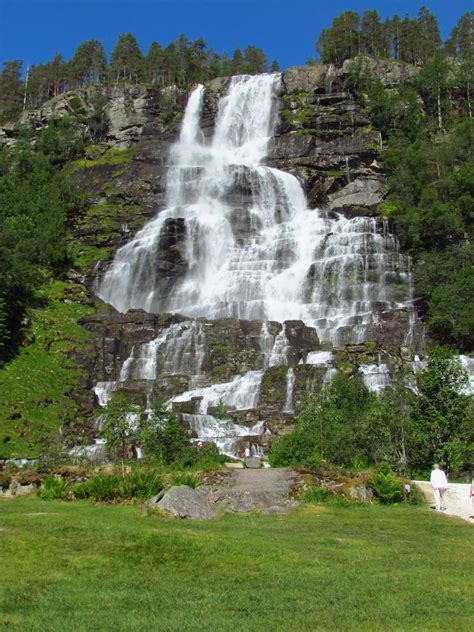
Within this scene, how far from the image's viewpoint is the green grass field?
296 inches

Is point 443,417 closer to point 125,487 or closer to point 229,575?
point 125,487

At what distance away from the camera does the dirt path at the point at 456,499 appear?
1765 centimetres

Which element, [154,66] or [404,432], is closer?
[404,432]

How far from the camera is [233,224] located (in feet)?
220

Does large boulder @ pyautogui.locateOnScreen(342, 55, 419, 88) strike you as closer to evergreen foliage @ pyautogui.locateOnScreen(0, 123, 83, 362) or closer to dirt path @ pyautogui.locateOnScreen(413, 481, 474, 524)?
evergreen foliage @ pyautogui.locateOnScreen(0, 123, 83, 362)

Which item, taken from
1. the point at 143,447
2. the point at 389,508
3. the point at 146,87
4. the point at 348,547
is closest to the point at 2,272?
the point at 143,447

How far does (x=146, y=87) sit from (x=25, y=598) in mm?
94483

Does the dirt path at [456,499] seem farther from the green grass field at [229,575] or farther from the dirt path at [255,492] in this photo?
the dirt path at [255,492]

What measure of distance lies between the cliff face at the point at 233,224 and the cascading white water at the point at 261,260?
1.08 metres

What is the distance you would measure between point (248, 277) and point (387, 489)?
4120 centimetres

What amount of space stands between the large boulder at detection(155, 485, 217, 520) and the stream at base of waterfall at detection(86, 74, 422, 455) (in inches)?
754

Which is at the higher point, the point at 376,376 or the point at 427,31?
the point at 427,31

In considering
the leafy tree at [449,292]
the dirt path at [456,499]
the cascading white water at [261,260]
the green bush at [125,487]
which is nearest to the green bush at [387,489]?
the dirt path at [456,499]

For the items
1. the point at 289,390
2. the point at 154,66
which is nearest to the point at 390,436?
the point at 289,390
